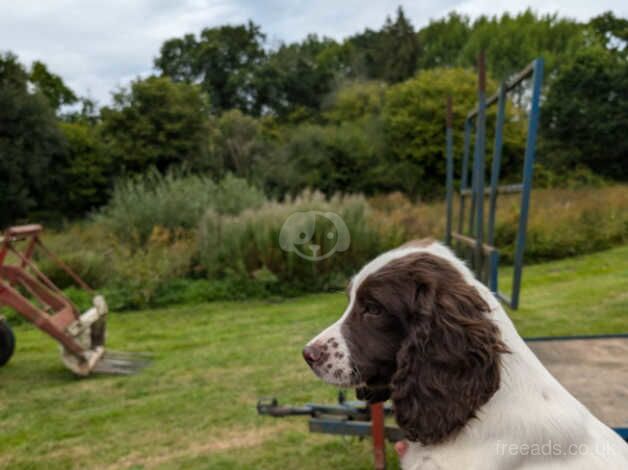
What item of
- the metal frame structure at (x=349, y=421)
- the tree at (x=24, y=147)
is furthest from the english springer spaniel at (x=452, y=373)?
the tree at (x=24, y=147)

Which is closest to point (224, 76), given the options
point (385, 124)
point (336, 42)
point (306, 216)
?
point (336, 42)

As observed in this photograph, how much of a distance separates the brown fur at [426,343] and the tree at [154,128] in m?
25.9

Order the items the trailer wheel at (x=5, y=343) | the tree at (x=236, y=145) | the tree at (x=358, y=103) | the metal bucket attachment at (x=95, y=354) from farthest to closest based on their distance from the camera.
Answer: the tree at (x=358, y=103)
the tree at (x=236, y=145)
the trailer wheel at (x=5, y=343)
the metal bucket attachment at (x=95, y=354)

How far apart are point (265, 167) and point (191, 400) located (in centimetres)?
2135

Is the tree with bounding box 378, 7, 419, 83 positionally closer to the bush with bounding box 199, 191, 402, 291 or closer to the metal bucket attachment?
the bush with bounding box 199, 191, 402, 291

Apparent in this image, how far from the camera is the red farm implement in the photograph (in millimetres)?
6098

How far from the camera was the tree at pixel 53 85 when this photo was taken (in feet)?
159

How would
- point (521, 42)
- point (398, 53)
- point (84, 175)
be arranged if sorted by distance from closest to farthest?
point (84, 175) → point (398, 53) → point (521, 42)

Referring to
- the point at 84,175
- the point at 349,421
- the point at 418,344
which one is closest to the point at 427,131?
the point at 84,175

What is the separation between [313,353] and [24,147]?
1178 inches

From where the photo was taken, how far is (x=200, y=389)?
235 inches

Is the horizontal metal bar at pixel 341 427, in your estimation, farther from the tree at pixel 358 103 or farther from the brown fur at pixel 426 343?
the tree at pixel 358 103

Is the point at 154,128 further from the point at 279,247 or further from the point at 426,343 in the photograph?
the point at 426,343

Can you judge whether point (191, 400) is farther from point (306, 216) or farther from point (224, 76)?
point (224, 76)
